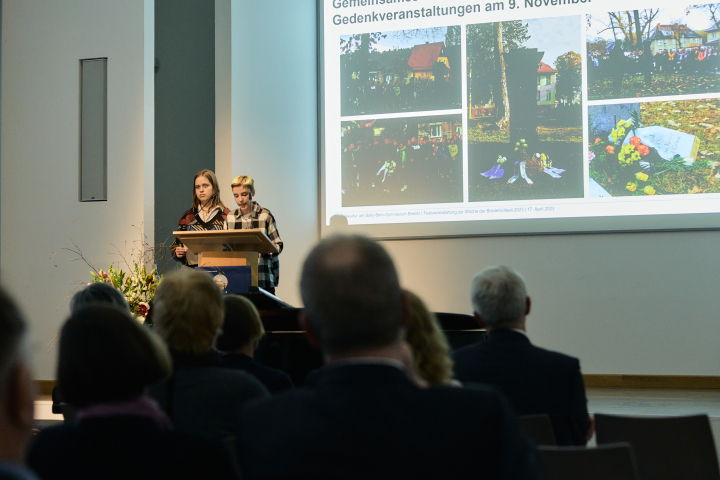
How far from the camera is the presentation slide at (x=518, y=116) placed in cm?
524

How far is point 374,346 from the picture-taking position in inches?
40.5

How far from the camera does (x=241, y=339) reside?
196 cm

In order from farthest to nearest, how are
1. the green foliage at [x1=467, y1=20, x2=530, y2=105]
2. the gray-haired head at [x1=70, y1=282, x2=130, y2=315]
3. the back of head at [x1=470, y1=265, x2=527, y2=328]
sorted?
the green foliage at [x1=467, y1=20, x2=530, y2=105], the gray-haired head at [x1=70, y1=282, x2=130, y2=315], the back of head at [x1=470, y1=265, x2=527, y2=328]

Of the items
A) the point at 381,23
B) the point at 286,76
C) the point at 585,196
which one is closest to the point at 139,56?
the point at 286,76

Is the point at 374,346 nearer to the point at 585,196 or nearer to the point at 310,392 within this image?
the point at 310,392

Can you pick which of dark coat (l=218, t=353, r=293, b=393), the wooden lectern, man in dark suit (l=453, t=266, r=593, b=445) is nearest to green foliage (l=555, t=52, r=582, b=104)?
the wooden lectern

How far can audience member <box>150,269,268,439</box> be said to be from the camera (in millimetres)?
1563

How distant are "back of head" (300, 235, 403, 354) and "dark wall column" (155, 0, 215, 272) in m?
5.58

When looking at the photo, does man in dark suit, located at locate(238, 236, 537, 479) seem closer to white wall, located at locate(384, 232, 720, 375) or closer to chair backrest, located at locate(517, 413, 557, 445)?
chair backrest, located at locate(517, 413, 557, 445)

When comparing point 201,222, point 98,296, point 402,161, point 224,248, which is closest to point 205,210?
point 201,222

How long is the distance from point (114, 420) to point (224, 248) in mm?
2680

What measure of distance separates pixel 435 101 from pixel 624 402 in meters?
2.86

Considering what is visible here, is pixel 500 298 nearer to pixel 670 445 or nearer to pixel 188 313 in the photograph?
pixel 670 445
